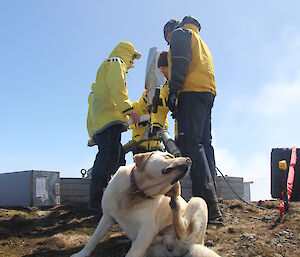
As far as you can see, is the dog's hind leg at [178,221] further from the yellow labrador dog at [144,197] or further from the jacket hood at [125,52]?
the jacket hood at [125,52]

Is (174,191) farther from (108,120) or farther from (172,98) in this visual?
(108,120)

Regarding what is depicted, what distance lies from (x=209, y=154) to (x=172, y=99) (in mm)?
826

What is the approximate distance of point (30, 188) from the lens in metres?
5.14

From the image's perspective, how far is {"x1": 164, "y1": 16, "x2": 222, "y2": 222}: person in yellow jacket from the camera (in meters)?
3.28

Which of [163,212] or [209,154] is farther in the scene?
[209,154]

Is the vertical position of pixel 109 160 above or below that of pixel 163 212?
above

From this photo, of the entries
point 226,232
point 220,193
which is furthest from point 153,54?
point 226,232

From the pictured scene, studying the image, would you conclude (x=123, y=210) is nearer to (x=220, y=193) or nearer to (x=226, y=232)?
(x=226, y=232)

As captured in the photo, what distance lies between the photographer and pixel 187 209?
7.91ft

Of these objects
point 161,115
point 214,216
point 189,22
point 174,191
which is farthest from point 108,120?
point 174,191

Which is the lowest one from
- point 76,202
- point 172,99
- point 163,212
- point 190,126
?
point 76,202

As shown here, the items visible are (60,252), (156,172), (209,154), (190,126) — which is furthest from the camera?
(209,154)

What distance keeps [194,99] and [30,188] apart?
2.98m

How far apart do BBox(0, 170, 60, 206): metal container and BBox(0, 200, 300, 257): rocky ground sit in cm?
106
